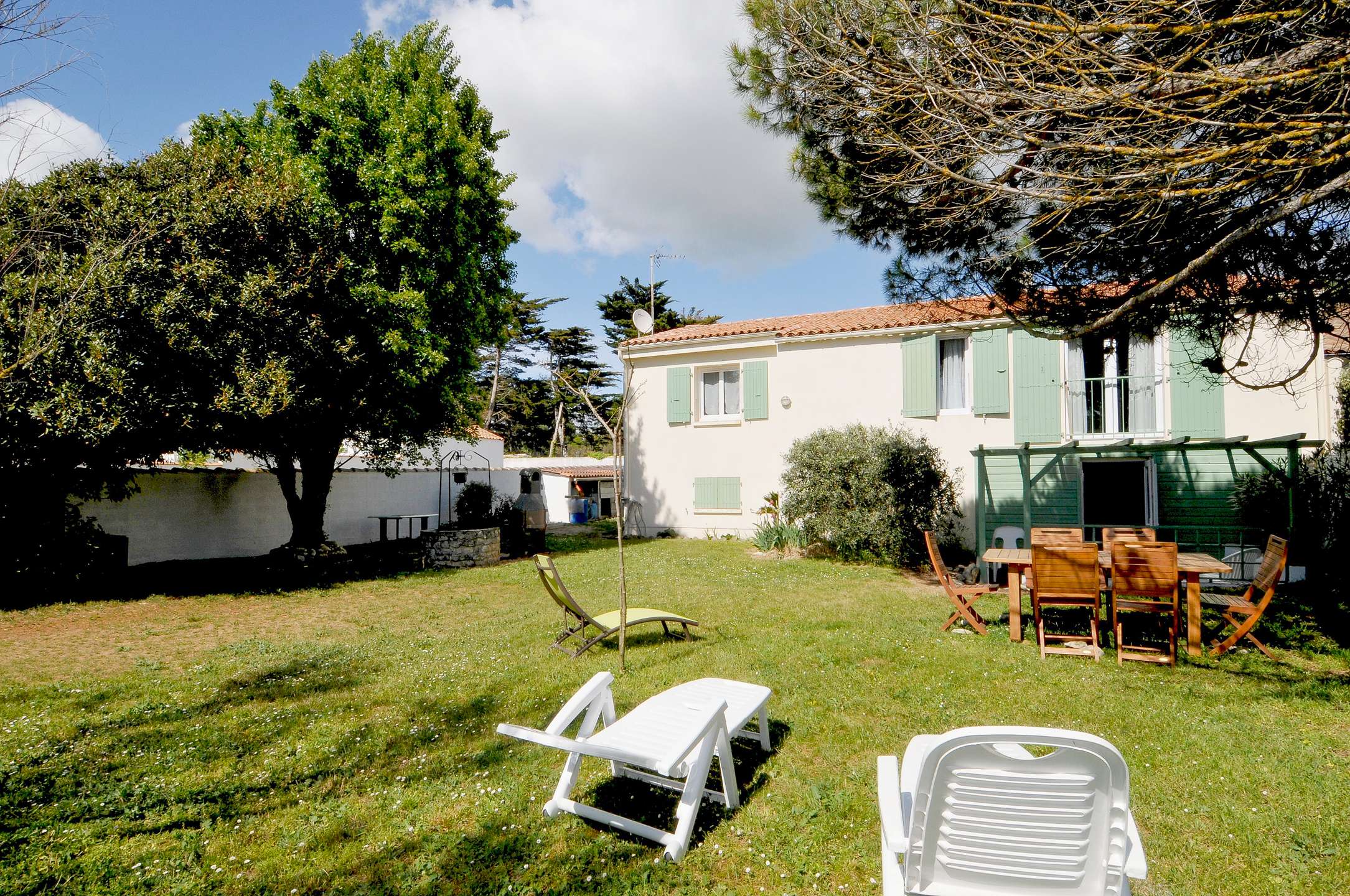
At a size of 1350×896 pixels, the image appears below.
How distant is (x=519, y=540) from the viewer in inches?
615

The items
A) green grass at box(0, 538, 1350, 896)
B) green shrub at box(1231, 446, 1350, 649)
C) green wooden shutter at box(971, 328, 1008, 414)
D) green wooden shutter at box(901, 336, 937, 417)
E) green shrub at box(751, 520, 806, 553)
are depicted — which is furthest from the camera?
green wooden shutter at box(901, 336, 937, 417)

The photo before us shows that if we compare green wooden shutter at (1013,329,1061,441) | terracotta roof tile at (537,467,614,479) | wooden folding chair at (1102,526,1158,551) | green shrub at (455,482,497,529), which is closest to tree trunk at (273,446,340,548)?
green shrub at (455,482,497,529)

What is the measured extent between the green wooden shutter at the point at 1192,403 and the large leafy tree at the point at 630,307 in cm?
2341

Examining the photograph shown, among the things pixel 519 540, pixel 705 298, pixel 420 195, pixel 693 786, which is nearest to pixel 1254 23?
pixel 693 786

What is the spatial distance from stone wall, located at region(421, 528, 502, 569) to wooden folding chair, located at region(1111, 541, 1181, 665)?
11075 mm

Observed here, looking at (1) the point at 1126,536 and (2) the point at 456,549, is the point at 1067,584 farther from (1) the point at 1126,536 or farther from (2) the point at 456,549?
(2) the point at 456,549

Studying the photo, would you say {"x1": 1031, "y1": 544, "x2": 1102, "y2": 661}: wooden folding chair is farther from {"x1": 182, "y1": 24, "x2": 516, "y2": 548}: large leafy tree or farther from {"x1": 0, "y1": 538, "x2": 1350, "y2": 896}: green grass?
{"x1": 182, "y1": 24, "x2": 516, "y2": 548}: large leafy tree

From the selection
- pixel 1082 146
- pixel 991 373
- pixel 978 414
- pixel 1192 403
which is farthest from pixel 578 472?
pixel 1082 146

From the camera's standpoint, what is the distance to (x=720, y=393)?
58.3 feet

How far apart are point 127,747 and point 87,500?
355 inches

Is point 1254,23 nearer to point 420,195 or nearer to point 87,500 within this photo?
point 420,195

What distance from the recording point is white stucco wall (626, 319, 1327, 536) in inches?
551

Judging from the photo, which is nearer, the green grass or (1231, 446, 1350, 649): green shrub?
the green grass

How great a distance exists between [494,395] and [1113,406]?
3193cm
